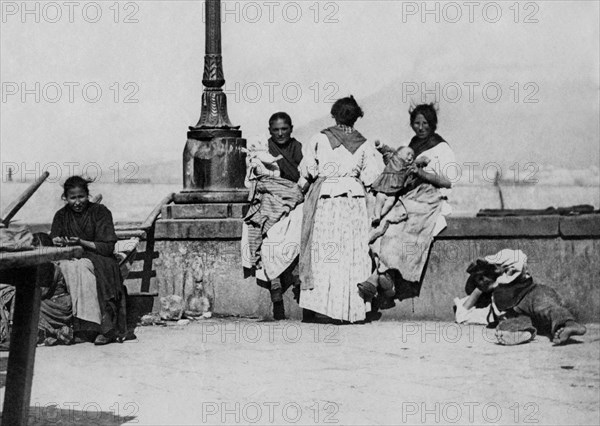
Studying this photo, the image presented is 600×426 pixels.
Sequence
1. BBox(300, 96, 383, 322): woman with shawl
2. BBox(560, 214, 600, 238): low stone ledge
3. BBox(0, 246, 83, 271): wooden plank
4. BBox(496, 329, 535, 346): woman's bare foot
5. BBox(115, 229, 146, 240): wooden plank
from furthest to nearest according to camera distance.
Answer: BBox(115, 229, 146, 240): wooden plank → BBox(300, 96, 383, 322): woman with shawl → BBox(560, 214, 600, 238): low stone ledge → BBox(496, 329, 535, 346): woman's bare foot → BBox(0, 246, 83, 271): wooden plank

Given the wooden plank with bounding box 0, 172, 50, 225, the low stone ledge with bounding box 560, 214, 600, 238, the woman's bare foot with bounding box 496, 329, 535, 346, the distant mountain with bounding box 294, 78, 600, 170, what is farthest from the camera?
the distant mountain with bounding box 294, 78, 600, 170

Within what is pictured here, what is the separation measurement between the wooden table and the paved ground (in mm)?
735

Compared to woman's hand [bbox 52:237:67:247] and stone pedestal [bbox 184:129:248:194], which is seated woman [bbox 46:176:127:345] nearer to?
woman's hand [bbox 52:237:67:247]

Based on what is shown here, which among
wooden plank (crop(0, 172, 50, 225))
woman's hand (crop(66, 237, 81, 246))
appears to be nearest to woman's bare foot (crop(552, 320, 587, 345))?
woman's hand (crop(66, 237, 81, 246))

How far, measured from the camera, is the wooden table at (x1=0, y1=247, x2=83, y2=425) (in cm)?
581

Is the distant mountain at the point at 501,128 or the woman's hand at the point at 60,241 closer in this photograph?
the woman's hand at the point at 60,241

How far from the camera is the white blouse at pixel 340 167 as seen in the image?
10125 millimetres

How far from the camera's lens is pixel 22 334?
586 cm

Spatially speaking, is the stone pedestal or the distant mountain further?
the distant mountain

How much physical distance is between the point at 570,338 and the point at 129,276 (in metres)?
3.89

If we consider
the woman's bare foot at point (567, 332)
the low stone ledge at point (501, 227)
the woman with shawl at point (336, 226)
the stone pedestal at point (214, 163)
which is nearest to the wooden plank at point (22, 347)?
the woman's bare foot at point (567, 332)

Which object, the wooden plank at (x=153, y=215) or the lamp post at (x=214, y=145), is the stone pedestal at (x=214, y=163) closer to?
the lamp post at (x=214, y=145)

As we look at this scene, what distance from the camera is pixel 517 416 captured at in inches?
265

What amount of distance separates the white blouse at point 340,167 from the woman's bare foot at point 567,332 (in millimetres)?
2129
